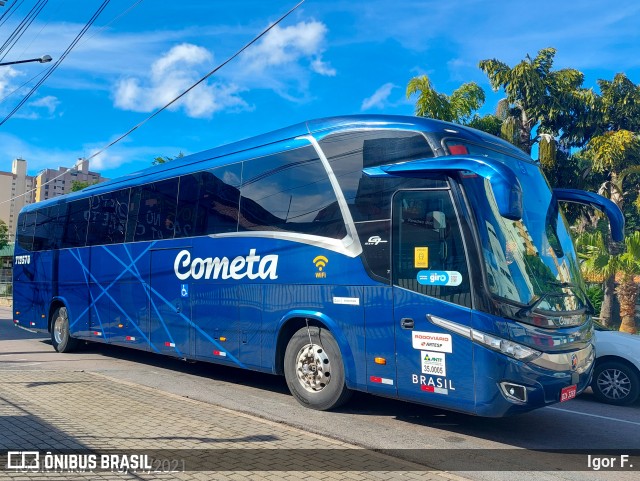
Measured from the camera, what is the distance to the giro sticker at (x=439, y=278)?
6035mm

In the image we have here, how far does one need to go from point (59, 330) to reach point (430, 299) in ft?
35.9

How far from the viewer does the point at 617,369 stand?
888cm

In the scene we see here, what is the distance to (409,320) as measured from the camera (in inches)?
253

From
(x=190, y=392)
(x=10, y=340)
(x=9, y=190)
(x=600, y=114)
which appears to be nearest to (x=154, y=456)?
(x=190, y=392)

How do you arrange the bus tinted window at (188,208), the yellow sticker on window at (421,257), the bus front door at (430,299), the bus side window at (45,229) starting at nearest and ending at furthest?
the bus front door at (430,299), the yellow sticker on window at (421,257), the bus tinted window at (188,208), the bus side window at (45,229)

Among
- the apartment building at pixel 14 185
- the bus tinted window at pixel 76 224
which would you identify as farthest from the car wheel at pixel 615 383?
the apartment building at pixel 14 185

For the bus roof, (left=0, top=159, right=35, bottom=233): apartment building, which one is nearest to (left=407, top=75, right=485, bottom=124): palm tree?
the bus roof

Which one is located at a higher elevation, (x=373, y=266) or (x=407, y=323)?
(x=373, y=266)

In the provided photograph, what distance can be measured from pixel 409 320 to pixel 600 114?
61.5 feet

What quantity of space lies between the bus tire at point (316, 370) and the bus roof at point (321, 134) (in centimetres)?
271

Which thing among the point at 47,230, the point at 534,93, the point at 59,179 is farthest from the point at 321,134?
the point at 59,179

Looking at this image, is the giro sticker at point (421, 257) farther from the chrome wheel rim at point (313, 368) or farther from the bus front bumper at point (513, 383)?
the chrome wheel rim at point (313, 368)

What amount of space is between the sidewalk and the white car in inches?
199

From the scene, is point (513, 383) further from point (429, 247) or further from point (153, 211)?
point (153, 211)
